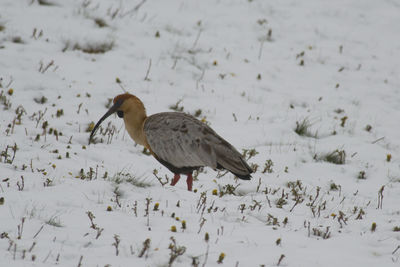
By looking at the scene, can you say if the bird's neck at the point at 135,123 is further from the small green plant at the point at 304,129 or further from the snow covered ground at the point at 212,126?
the small green plant at the point at 304,129

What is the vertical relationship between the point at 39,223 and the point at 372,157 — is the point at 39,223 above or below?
below

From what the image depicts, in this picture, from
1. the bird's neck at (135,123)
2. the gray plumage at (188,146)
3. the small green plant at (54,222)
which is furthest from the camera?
the bird's neck at (135,123)

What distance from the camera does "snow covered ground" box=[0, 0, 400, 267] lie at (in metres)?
4.22

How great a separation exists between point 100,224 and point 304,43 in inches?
353

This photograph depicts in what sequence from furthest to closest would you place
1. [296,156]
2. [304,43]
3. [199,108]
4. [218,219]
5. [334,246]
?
[304,43]
[199,108]
[296,156]
[218,219]
[334,246]

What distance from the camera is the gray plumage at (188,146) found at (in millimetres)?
5715

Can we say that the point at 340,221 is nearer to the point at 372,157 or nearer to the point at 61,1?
the point at 372,157

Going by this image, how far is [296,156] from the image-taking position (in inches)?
290

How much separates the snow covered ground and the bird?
338 mm

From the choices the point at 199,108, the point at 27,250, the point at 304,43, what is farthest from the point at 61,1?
the point at 27,250

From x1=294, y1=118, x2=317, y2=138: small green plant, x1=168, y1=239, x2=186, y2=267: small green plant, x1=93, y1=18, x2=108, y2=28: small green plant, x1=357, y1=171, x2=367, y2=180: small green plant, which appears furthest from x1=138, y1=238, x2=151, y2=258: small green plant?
x1=93, y1=18, x2=108, y2=28: small green plant

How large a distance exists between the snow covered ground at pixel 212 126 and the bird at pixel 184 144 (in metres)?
0.34

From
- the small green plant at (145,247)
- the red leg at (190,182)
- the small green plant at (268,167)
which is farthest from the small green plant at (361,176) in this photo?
the small green plant at (145,247)

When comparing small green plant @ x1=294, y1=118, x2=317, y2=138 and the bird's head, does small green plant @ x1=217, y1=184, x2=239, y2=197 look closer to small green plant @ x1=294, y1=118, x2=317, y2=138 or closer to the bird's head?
the bird's head
